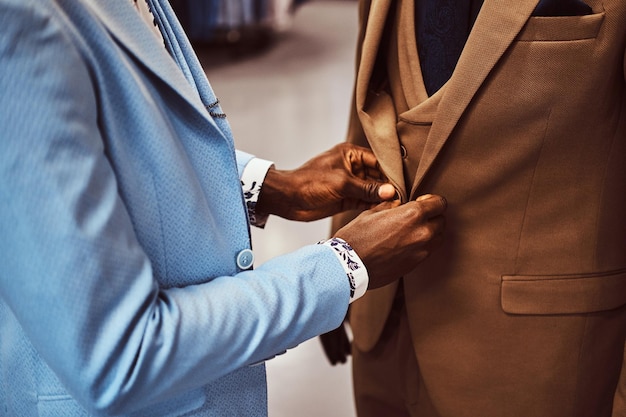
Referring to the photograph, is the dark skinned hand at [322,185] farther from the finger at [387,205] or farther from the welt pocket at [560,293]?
the welt pocket at [560,293]

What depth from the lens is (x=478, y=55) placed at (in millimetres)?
1076

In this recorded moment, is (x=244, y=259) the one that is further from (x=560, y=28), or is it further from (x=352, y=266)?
(x=560, y=28)

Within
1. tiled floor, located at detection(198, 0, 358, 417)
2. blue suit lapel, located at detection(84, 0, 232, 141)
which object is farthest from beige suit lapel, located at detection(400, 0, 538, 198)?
tiled floor, located at detection(198, 0, 358, 417)

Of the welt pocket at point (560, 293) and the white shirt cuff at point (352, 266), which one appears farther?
the welt pocket at point (560, 293)

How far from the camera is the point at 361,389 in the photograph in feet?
5.01

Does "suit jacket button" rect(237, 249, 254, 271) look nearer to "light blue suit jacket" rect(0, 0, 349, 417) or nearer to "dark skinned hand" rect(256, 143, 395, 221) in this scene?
"light blue suit jacket" rect(0, 0, 349, 417)

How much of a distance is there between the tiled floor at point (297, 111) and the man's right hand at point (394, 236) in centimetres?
129

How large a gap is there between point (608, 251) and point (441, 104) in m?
0.37

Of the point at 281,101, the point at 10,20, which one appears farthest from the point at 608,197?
the point at 281,101

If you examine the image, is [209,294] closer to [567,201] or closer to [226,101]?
[567,201]

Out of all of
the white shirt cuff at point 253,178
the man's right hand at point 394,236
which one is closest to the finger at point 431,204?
the man's right hand at point 394,236

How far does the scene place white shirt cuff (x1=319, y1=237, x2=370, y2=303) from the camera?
93cm

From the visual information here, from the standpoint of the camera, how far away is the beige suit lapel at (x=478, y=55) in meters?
1.05

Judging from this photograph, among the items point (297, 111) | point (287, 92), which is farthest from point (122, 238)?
point (287, 92)
